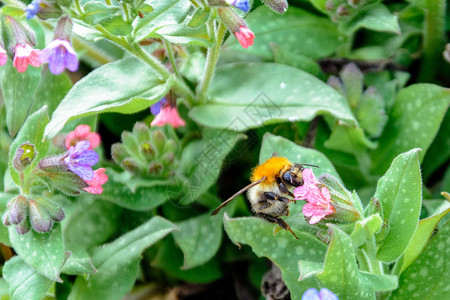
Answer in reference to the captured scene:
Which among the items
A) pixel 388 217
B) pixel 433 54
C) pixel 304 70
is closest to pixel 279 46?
pixel 304 70

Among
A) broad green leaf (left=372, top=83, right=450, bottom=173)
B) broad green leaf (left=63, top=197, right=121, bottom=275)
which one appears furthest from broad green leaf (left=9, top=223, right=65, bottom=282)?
broad green leaf (left=372, top=83, right=450, bottom=173)

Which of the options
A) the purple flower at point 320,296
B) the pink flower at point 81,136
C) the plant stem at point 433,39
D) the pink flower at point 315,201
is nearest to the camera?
the purple flower at point 320,296

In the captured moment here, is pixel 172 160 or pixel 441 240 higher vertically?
pixel 441 240

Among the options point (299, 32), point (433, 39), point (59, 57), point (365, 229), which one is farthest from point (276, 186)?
point (433, 39)

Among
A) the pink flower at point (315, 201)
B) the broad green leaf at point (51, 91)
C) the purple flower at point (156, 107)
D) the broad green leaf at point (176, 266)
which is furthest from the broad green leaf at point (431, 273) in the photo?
the broad green leaf at point (51, 91)

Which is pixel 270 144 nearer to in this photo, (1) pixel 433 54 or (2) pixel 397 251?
(2) pixel 397 251

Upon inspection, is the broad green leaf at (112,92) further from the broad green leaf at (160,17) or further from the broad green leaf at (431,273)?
the broad green leaf at (431,273)

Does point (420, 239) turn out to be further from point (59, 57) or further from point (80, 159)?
point (59, 57)

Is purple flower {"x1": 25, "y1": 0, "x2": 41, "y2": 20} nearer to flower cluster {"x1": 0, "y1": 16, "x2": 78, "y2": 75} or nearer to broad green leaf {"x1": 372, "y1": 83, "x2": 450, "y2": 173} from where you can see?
flower cluster {"x1": 0, "y1": 16, "x2": 78, "y2": 75}
